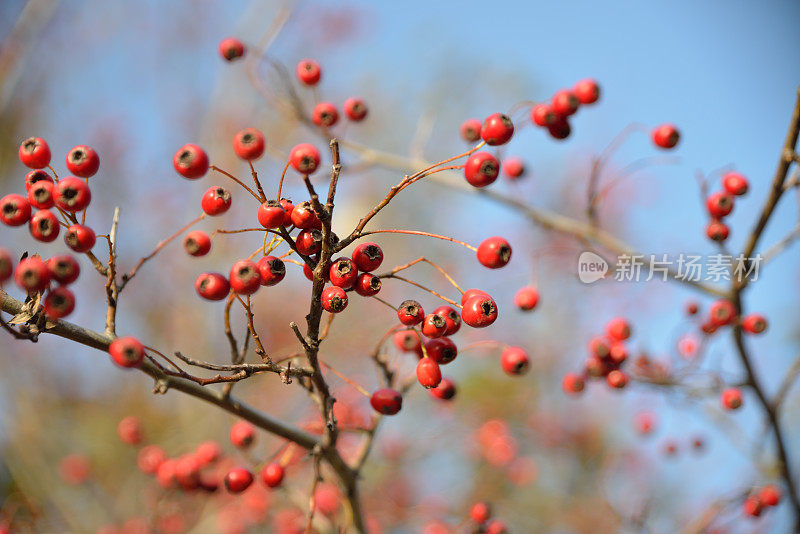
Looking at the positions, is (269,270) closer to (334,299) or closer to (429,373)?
(334,299)

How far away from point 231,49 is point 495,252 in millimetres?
2034

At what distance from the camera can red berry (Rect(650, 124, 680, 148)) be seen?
2.73 metres

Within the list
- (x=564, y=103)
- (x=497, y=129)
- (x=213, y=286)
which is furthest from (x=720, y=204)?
(x=213, y=286)

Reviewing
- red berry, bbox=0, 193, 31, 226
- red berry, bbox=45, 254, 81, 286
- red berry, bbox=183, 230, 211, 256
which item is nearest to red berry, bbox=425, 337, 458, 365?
red berry, bbox=183, 230, 211, 256

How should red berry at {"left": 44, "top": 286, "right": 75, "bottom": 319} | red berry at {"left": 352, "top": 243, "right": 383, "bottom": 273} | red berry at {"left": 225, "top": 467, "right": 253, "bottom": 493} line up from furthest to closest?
red berry at {"left": 225, "top": 467, "right": 253, "bottom": 493} < red berry at {"left": 352, "top": 243, "right": 383, "bottom": 273} < red berry at {"left": 44, "top": 286, "right": 75, "bottom": 319}

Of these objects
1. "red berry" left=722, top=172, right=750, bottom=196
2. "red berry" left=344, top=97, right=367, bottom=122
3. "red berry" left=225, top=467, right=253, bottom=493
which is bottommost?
"red berry" left=225, top=467, right=253, bottom=493

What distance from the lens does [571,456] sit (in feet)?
25.5

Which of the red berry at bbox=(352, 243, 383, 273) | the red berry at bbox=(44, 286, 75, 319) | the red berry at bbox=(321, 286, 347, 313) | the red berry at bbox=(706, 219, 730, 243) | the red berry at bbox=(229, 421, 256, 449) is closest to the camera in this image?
the red berry at bbox=(44, 286, 75, 319)

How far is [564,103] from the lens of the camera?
228cm

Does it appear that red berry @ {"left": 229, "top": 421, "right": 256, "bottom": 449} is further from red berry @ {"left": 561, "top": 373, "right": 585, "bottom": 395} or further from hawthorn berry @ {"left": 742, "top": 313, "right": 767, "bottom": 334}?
hawthorn berry @ {"left": 742, "top": 313, "right": 767, "bottom": 334}

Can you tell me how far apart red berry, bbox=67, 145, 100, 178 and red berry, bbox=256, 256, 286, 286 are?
0.61 meters

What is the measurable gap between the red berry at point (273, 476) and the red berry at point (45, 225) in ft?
3.66

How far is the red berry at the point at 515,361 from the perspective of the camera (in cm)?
213

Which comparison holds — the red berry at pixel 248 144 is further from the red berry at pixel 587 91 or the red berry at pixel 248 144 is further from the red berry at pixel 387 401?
the red berry at pixel 587 91
